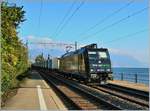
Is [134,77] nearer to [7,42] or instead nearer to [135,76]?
[135,76]

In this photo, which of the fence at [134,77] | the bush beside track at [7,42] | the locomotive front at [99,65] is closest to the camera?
the bush beside track at [7,42]

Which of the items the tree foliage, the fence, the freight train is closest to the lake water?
the fence

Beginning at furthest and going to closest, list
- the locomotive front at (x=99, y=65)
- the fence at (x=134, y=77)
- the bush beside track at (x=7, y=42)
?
the locomotive front at (x=99, y=65) → the fence at (x=134, y=77) → the bush beside track at (x=7, y=42)

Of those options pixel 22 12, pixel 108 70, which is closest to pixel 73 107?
pixel 22 12

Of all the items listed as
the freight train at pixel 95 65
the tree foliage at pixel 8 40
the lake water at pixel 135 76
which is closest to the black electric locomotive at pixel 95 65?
the freight train at pixel 95 65

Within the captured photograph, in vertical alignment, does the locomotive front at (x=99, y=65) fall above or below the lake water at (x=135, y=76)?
above

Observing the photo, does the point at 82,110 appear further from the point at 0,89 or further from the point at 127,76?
the point at 127,76

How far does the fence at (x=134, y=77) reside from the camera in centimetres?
3488

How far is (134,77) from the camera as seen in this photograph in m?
38.8

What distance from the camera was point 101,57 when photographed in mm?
38344

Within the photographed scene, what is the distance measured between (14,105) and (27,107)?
29.5 inches

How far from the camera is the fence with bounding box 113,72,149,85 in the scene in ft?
114

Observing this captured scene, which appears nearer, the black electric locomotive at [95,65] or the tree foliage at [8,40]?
the tree foliage at [8,40]

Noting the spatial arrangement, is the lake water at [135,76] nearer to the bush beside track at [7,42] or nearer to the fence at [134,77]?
the fence at [134,77]
